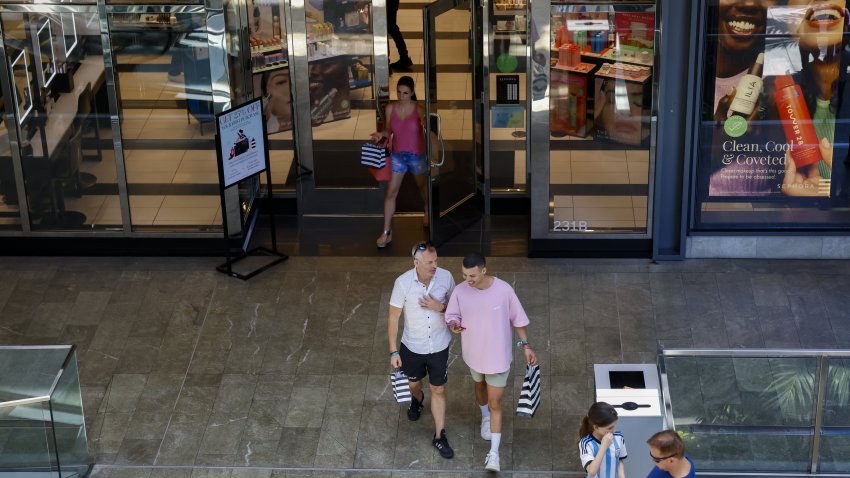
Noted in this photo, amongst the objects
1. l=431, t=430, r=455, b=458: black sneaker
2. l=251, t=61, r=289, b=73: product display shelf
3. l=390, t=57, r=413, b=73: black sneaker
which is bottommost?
l=431, t=430, r=455, b=458: black sneaker

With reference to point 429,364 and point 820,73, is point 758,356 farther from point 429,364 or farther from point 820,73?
point 820,73

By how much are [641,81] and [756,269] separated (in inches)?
73.0

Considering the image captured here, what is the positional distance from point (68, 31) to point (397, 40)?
18.6 ft

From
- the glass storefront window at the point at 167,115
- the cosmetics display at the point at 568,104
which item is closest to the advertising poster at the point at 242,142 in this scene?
the glass storefront window at the point at 167,115

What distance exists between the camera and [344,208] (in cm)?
1231

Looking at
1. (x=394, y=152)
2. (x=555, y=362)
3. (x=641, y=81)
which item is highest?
(x=641, y=81)

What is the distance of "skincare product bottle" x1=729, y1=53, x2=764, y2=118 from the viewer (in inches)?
409

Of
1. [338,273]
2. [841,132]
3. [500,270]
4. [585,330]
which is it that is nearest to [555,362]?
[585,330]

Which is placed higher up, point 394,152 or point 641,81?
point 641,81

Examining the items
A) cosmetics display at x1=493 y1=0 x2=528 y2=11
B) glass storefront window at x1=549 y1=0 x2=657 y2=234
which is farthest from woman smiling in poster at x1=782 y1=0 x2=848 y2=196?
cosmetics display at x1=493 y1=0 x2=528 y2=11

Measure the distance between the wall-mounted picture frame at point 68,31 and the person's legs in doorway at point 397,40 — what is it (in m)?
5.57

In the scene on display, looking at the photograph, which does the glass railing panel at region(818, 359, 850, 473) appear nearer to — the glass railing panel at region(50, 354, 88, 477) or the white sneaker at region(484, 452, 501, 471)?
the white sneaker at region(484, 452, 501, 471)

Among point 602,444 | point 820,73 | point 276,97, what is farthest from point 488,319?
point 276,97

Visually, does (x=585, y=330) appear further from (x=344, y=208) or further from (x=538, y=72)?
(x=344, y=208)
